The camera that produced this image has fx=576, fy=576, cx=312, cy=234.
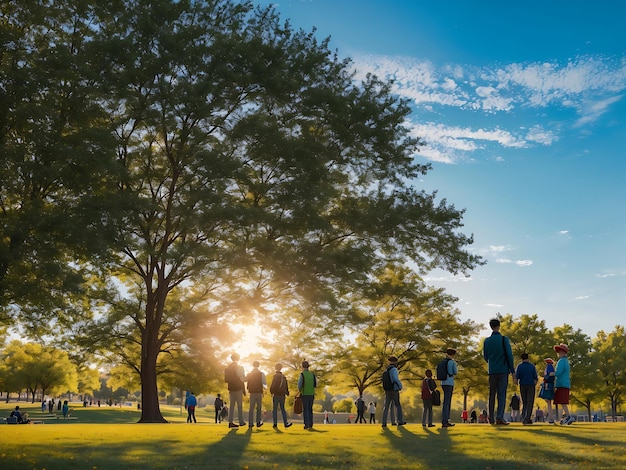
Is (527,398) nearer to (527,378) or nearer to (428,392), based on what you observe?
(527,378)

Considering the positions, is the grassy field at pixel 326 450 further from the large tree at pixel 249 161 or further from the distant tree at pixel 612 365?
the distant tree at pixel 612 365

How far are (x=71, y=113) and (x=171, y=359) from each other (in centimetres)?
1922

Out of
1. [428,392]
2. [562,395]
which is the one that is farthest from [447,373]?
[562,395]

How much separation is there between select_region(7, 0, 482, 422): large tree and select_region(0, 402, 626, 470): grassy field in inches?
329

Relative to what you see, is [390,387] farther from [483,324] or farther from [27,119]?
[483,324]

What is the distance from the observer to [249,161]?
79.3 feet

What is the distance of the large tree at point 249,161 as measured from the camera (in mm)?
21359

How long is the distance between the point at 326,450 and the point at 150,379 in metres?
17.1

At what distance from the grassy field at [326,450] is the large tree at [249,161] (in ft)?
27.4

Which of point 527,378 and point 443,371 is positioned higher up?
point 443,371

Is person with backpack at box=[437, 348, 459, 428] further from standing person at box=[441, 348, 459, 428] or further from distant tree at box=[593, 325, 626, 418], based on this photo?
distant tree at box=[593, 325, 626, 418]

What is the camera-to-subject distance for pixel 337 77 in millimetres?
25734

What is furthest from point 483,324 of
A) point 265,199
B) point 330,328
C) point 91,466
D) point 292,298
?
point 91,466

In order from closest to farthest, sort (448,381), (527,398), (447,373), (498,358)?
(498,358)
(447,373)
(448,381)
(527,398)
